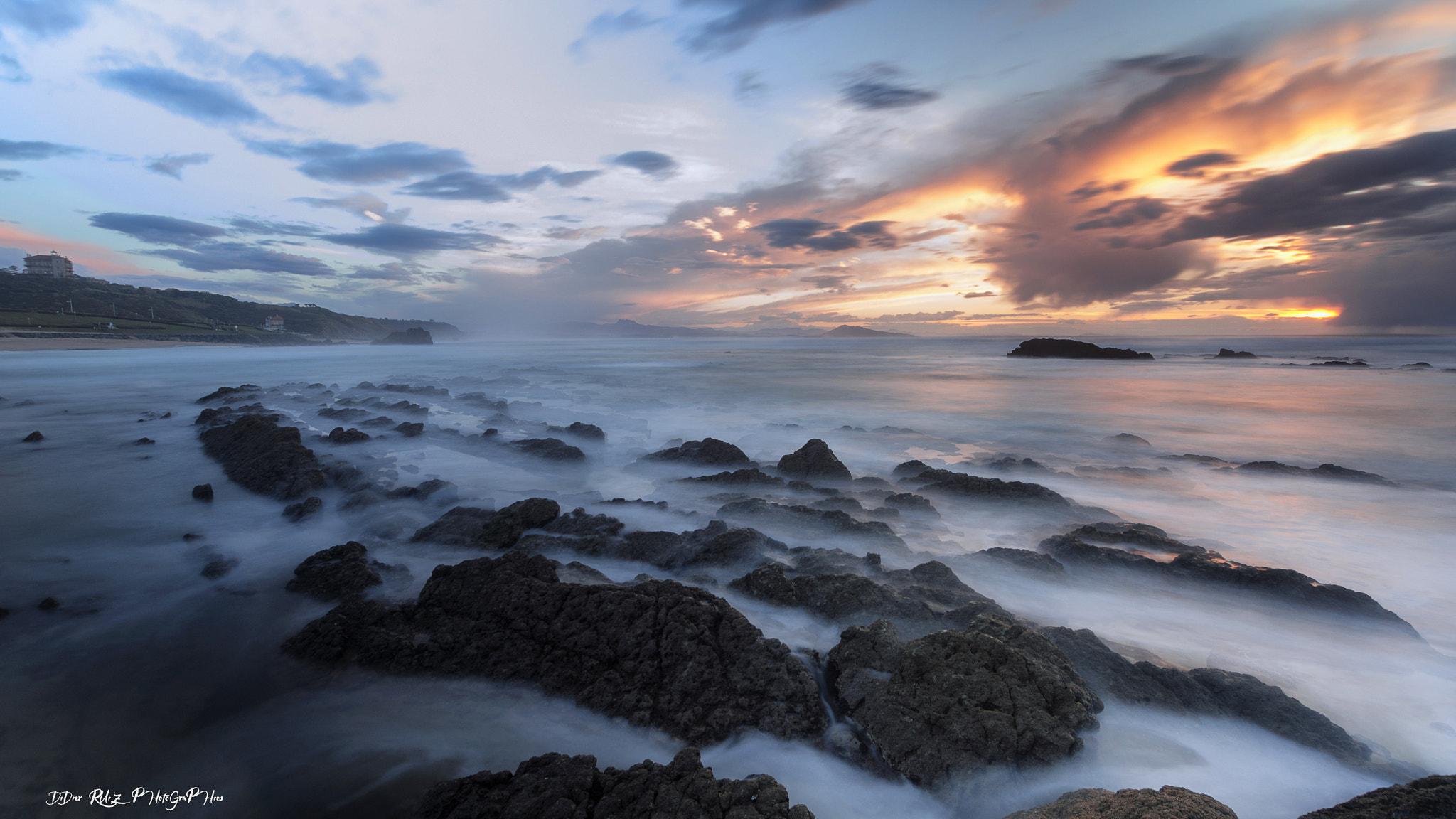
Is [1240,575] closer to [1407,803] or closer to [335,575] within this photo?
[1407,803]

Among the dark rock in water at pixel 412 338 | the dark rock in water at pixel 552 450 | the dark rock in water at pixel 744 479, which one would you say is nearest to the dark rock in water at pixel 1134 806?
the dark rock in water at pixel 744 479

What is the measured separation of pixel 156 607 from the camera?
5715mm

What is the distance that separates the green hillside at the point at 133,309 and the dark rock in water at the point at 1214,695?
347 ft

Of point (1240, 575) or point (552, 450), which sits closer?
point (1240, 575)

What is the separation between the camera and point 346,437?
12594 millimetres

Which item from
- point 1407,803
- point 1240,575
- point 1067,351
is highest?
point 1067,351

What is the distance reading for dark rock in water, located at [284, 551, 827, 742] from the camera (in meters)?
3.85

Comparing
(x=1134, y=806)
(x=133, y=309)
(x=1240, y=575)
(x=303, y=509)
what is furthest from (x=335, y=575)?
(x=133, y=309)

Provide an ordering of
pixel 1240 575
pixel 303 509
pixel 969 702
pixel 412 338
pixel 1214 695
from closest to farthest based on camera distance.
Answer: pixel 969 702 < pixel 1214 695 < pixel 1240 575 < pixel 303 509 < pixel 412 338

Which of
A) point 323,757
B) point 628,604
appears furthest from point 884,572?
point 323,757

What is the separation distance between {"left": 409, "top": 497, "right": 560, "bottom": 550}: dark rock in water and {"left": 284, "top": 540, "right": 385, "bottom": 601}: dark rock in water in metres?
0.90

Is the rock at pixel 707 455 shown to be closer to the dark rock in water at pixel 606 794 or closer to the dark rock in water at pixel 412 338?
the dark rock in water at pixel 606 794

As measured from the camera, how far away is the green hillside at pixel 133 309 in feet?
247

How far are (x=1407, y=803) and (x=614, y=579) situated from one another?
5.45 m
